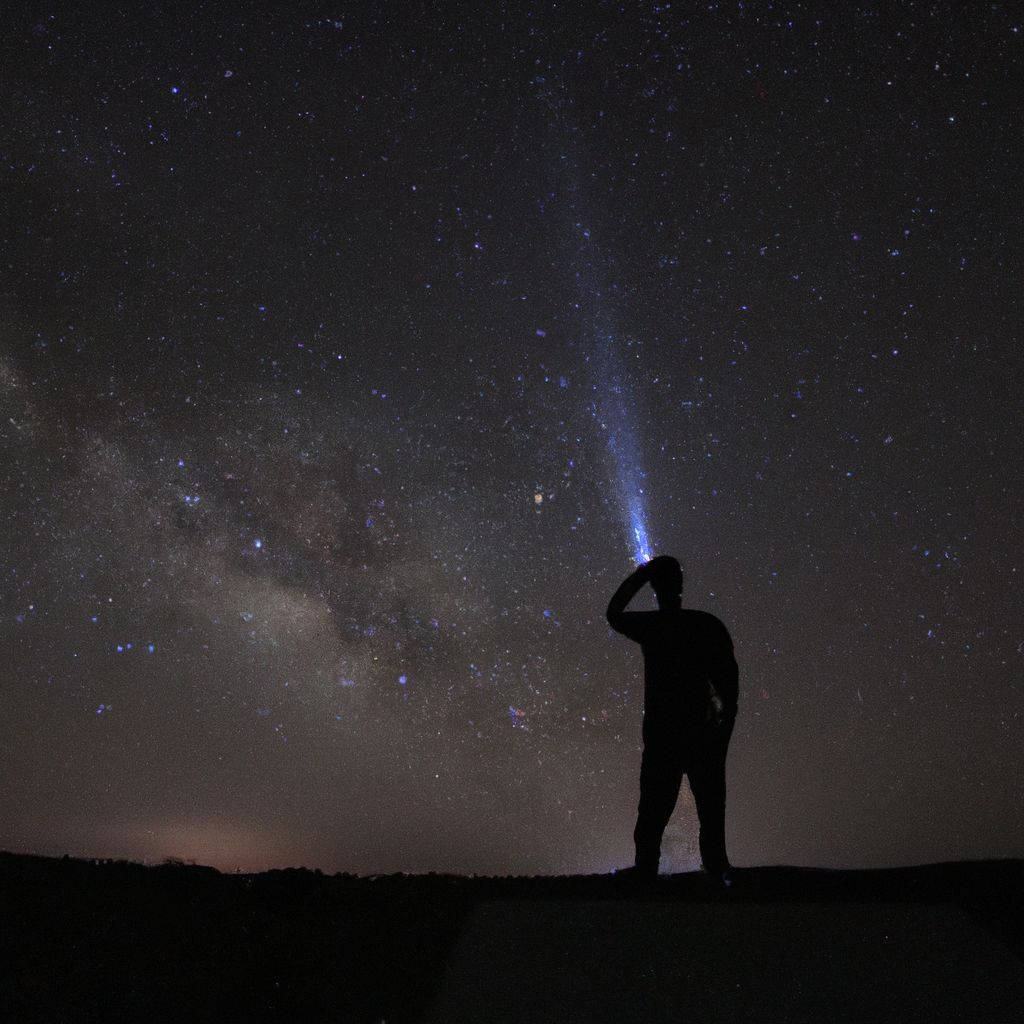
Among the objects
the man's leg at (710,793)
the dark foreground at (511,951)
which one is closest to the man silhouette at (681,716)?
the man's leg at (710,793)

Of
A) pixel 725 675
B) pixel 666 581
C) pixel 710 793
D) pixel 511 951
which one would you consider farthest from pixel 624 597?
pixel 511 951

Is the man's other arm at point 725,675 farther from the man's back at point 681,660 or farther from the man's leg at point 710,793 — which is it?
the man's leg at point 710,793

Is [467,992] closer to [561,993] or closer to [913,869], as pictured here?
[561,993]

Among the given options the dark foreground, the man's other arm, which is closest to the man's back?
the man's other arm

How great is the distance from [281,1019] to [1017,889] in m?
2.98

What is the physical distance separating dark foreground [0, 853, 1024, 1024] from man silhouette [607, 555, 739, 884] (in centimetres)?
41

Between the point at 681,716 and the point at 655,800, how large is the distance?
44 centimetres

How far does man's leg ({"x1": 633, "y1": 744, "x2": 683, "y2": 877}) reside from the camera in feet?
14.4

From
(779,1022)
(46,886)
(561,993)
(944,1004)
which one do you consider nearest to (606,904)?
(561,993)

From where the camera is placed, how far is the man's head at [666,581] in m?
4.70

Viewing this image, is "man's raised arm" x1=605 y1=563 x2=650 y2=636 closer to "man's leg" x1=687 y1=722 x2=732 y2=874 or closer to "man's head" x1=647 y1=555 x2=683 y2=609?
"man's head" x1=647 y1=555 x2=683 y2=609

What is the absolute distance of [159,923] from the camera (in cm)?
359

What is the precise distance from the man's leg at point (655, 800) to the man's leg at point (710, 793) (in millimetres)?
102

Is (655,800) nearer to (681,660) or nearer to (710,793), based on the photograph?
Answer: (710,793)
